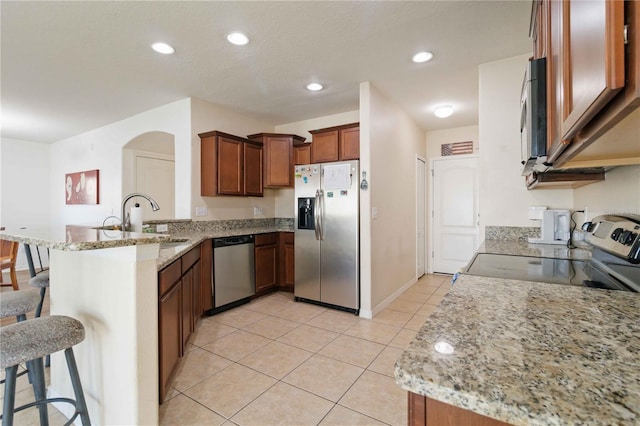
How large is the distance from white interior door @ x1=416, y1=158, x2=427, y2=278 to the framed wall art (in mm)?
5354

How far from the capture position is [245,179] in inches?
155

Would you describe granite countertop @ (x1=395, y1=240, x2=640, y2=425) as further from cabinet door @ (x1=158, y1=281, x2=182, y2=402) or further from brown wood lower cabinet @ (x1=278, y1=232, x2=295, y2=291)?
brown wood lower cabinet @ (x1=278, y1=232, x2=295, y2=291)

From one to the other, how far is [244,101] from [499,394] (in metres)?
3.88

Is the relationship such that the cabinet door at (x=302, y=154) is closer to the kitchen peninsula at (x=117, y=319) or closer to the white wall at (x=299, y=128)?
the white wall at (x=299, y=128)

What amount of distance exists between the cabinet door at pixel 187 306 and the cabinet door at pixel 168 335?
0.40 feet

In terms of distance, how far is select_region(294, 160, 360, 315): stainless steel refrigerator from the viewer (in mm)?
3299

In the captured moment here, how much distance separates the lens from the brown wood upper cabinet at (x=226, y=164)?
11.8 ft

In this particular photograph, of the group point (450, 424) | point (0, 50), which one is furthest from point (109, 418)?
point (0, 50)

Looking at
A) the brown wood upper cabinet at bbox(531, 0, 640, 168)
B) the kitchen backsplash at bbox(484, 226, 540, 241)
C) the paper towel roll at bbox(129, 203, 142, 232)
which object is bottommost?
the kitchen backsplash at bbox(484, 226, 540, 241)

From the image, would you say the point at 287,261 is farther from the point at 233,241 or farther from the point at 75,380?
the point at 75,380

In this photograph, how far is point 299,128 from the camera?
4.61 metres

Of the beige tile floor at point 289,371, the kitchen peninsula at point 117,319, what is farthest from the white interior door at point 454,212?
the kitchen peninsula at point 117,319

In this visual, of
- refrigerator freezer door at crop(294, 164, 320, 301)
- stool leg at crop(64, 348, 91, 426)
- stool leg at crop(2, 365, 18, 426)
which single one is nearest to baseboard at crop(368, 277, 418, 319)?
refrigerator freezer door at crop(294, 164, 320, 301)

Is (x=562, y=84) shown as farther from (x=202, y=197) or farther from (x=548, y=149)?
(x=202, y=197)
